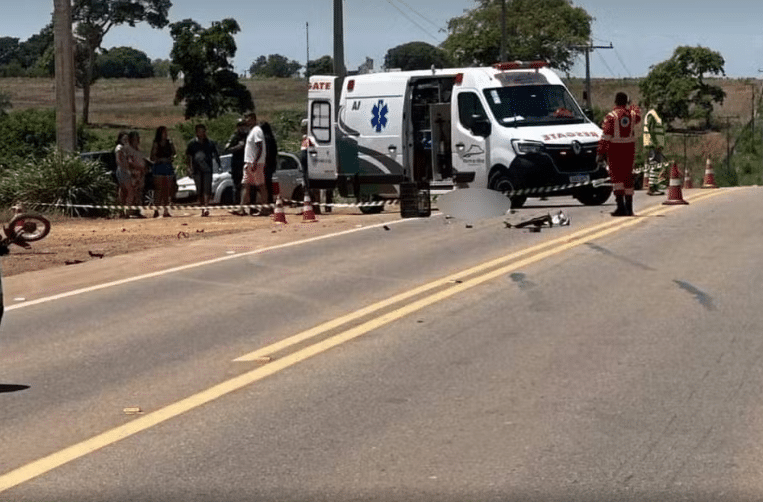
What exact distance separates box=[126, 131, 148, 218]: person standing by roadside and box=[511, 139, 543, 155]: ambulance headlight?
21.4 feet

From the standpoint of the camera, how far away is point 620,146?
22.6 m

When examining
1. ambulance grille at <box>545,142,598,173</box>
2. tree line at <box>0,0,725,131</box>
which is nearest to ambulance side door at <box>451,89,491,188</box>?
ambulance grille at <box>545,142,598,173</box>

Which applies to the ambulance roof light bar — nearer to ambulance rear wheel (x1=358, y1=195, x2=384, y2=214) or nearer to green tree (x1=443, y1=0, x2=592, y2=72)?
ambulance rear wheel (x1=358, y1=195, x2=384, y2=214)

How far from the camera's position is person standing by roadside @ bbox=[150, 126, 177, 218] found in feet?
93.2

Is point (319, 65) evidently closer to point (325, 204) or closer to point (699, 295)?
point (325, 204)

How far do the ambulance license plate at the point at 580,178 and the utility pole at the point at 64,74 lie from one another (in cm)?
973

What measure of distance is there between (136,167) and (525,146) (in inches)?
269

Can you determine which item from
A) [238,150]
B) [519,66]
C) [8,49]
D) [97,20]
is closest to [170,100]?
[97,20]

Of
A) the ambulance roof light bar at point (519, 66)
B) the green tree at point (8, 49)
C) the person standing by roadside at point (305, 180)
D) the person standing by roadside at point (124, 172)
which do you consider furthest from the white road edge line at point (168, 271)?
the green tree at point (8, 49)

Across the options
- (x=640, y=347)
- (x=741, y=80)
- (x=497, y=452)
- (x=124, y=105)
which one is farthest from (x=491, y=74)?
(x=741, y=80)

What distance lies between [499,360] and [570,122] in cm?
1526

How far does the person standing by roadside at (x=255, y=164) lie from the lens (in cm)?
2625

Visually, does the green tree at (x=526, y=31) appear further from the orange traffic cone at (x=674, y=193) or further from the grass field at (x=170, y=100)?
the orange traffic cone at (x=674, y=193)

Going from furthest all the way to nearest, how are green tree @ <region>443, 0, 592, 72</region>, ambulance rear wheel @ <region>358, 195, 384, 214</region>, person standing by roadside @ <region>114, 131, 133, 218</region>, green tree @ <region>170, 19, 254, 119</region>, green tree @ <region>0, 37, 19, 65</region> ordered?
green tree @ <region>0, 37, 19, 65</region> < green tree @ <region>443, 0, 592, 72</region> < green tree @ <region>170, 19, 254, 119</region> < person standing by roadside @ <region>114, 131, 133, 218</region> < ambulance rear wheel @ <region>358, 195, 384, 214</region>
